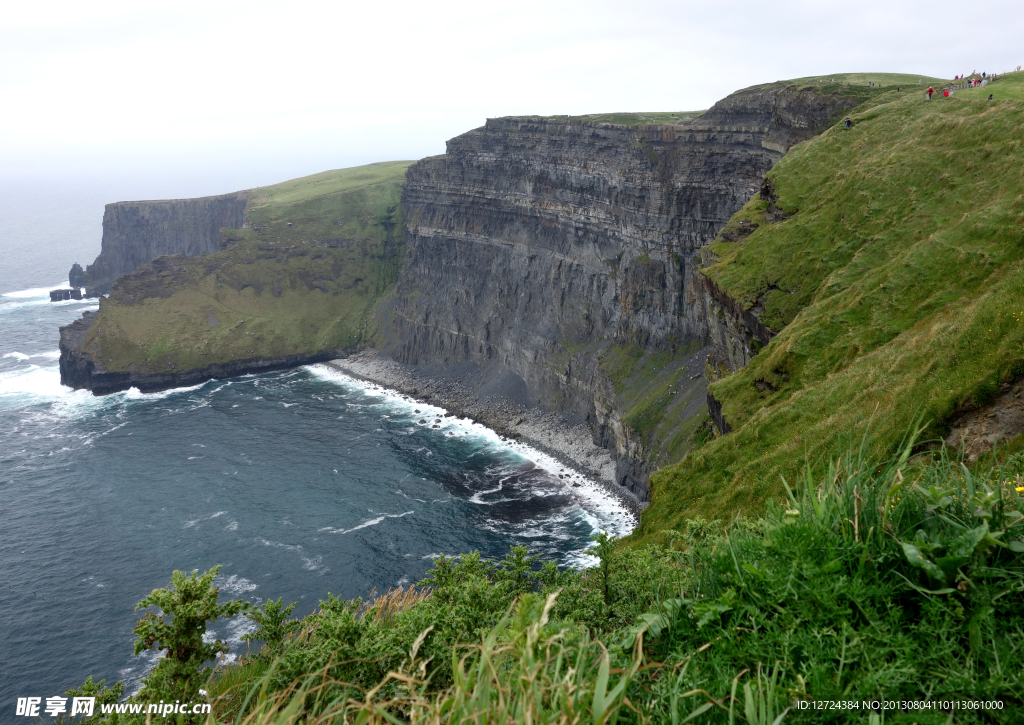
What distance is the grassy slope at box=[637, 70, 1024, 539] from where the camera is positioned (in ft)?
83.4

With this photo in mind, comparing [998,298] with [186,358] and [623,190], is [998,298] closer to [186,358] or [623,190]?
[623,190]

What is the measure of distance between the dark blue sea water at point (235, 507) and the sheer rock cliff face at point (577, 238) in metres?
19.0

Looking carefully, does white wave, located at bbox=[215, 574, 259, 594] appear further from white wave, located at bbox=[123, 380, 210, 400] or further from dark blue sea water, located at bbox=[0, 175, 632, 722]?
white wave, located at bbox=[123, 380, 210, 400]

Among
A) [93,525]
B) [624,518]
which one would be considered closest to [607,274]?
[624,518]

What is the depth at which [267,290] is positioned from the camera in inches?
6452

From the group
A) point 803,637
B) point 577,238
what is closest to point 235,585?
point 803,637

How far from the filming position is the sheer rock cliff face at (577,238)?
91.7 metres

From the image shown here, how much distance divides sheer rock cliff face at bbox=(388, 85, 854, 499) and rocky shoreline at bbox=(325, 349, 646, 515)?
2.67 m

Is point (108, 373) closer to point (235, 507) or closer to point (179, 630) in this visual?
point (235, 507)

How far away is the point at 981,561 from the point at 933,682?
1689 mm

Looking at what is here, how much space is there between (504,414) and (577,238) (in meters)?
35.1

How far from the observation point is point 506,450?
101000 millimetres

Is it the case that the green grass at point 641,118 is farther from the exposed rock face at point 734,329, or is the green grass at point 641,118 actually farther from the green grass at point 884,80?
the exposed rock face at point 734,329

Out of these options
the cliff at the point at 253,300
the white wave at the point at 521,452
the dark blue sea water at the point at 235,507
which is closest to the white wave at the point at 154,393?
A: the cliff at the point at 253,300
